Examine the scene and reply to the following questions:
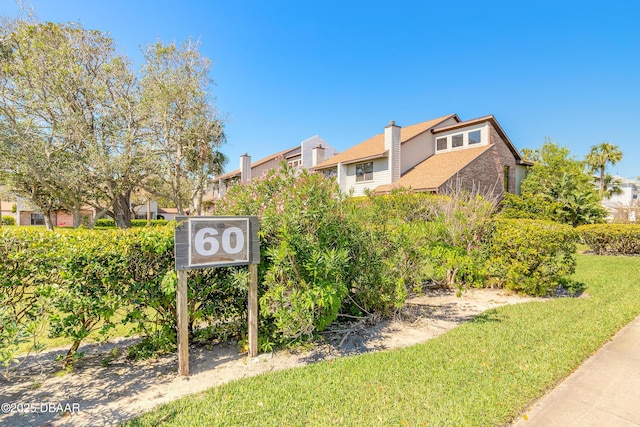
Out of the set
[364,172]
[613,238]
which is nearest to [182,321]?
[613,238]

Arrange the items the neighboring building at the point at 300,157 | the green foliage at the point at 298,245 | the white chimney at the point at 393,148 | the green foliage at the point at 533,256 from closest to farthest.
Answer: the green foliage at the point at 298,245, the green foliage at the point at 533,256, the white chimney at the point at 393,148, the neighboring building at the point at 300,157

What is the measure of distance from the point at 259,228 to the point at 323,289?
1.05 meters

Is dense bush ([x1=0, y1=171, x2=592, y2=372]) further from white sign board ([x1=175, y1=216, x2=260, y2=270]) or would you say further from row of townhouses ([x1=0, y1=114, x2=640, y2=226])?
row of townhouses ([x1=0, y1=114, x2=640, y2=226])

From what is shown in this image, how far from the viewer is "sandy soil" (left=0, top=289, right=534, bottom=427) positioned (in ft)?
9.10

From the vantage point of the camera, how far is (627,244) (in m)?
13.5

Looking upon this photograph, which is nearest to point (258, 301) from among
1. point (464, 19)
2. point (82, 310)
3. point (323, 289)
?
point (323, 289)

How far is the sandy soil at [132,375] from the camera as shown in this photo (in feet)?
9.10

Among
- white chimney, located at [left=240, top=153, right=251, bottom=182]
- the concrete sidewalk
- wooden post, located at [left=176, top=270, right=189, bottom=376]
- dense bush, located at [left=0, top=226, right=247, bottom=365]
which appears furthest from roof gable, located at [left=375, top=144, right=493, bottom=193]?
white chimney, located at [left=240, top=153, right=251, bottom=182]

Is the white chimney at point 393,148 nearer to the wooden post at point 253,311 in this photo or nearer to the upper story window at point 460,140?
the upper story window at point 460,140

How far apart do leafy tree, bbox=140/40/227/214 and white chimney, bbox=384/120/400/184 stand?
34.9 ft

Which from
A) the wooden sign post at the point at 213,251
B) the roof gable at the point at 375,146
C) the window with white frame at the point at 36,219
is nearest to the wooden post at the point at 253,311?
the wooden sign post at the point at 213,251

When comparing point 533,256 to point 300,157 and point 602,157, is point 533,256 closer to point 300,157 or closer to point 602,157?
point 300,157

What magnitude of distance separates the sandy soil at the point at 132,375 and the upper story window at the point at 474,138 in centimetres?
1802

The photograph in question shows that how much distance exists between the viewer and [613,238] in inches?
533
